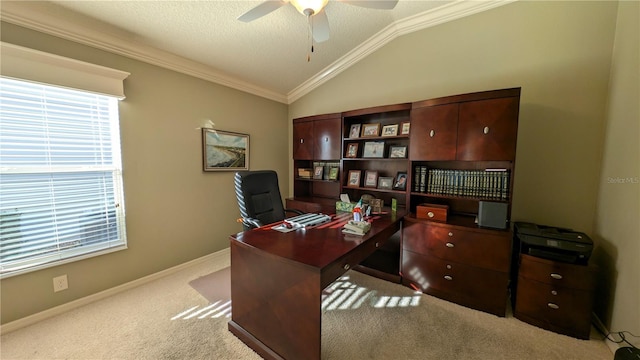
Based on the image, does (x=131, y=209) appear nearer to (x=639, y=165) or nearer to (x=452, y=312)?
(x=452, y=312)

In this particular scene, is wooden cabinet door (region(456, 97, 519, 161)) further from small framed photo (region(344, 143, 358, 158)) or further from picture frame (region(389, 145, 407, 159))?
small framed photo (region(344, 143, 358, 158))

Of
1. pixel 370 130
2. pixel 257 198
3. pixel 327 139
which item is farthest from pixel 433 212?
pixel 257 198

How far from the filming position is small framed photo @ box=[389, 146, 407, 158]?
270cm

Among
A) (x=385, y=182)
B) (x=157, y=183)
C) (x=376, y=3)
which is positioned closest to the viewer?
(x=376, y=3)

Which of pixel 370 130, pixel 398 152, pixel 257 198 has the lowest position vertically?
pixel 257 198

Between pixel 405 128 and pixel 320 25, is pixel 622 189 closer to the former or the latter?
pixel 405 128

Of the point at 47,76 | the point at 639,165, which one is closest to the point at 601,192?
the point at 639,165

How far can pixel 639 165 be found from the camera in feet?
4.92

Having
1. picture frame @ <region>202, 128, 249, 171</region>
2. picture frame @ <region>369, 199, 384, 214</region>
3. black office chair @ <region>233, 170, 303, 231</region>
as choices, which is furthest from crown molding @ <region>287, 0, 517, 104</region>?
picture frame @ <region>369, 199, 384, 214</region>

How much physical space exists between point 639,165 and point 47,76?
14.0 feet

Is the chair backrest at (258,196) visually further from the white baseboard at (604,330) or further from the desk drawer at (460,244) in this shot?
the white baseboard at (604,330)

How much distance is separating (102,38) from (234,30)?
3.72 feet

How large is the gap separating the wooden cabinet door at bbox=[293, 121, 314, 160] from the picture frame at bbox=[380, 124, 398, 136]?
1.01 meters

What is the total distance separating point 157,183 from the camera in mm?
2529
